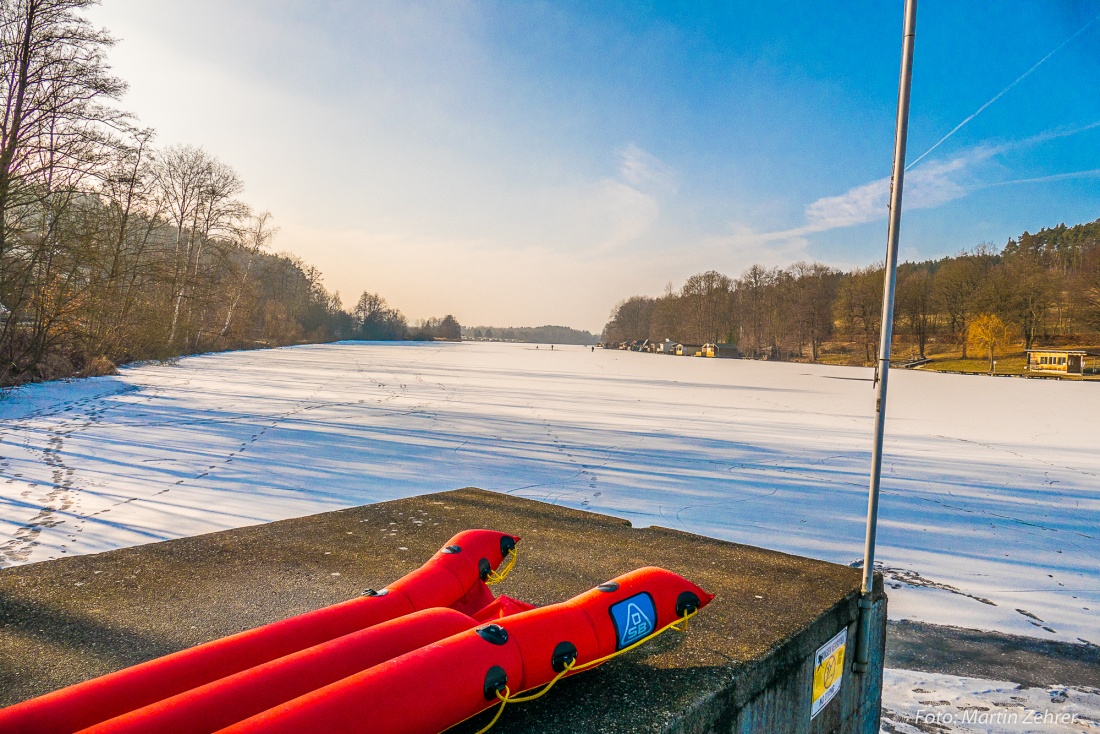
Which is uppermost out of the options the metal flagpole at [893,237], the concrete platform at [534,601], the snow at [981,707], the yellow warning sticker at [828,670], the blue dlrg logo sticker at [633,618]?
the metal flagpole at [893,237]

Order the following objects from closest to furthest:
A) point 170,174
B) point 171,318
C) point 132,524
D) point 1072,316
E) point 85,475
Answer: point 132,524 < point 85,475 < point 171,318 < point 170,174 < point 1072,316

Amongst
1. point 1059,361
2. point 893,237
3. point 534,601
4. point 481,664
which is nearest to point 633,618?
point 481,664

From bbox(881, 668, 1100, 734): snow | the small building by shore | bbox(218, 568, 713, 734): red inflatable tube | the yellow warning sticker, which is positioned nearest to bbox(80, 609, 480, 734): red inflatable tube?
bbox(218, 568, 713, 734): red inflatable tube

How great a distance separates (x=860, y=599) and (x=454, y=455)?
16.9 feet

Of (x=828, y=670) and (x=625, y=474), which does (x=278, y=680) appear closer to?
(x=828, y=670)

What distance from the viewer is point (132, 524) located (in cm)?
397

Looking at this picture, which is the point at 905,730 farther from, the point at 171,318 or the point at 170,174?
the point at 170,174

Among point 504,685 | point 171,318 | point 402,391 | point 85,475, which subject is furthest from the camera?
point 171,318

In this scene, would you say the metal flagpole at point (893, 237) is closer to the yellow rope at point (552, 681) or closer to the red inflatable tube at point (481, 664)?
the red inflatable tube at point (481, 664)

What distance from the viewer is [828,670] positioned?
2125mm

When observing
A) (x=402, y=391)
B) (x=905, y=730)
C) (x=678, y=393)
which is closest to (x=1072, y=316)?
(x=678, y=393)

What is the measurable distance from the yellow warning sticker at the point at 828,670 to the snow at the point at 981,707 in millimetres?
472

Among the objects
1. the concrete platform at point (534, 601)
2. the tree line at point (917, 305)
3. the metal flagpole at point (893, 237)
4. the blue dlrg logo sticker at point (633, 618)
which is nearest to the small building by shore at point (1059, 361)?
the tree line at point (917, 305)

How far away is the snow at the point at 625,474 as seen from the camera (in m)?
3.84
